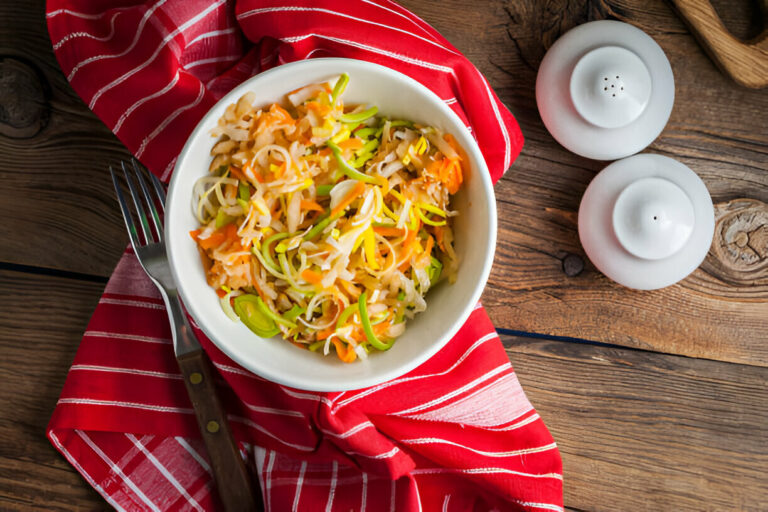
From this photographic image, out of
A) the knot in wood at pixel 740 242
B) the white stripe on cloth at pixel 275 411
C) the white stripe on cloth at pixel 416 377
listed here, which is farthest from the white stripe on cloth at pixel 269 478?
the knot in wood at pixel 740 242

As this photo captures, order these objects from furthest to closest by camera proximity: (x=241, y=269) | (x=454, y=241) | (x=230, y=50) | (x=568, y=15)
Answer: (x=568, y=15), (x=230, y=50), (x=454, y=241), (x=241, y=269)

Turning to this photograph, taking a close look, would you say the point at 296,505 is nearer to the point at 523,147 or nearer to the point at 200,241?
the point at 200,241

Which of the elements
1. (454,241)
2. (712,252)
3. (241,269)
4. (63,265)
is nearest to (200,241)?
(241,269)

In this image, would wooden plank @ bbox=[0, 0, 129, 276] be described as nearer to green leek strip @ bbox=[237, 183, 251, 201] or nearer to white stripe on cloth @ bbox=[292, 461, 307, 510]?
green leek strip @ bbox=[237, 183, 251, 201]

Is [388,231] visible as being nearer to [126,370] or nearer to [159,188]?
[159,188]

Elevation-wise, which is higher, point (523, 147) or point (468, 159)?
point (468, 159)

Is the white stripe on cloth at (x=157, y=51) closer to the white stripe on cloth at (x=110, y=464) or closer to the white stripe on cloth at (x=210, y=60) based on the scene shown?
the white stripe on cloth at (x=210, y=60)

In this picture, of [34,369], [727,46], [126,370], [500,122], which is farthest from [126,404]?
[727,46]

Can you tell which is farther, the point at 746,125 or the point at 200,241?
the point at 746,125
